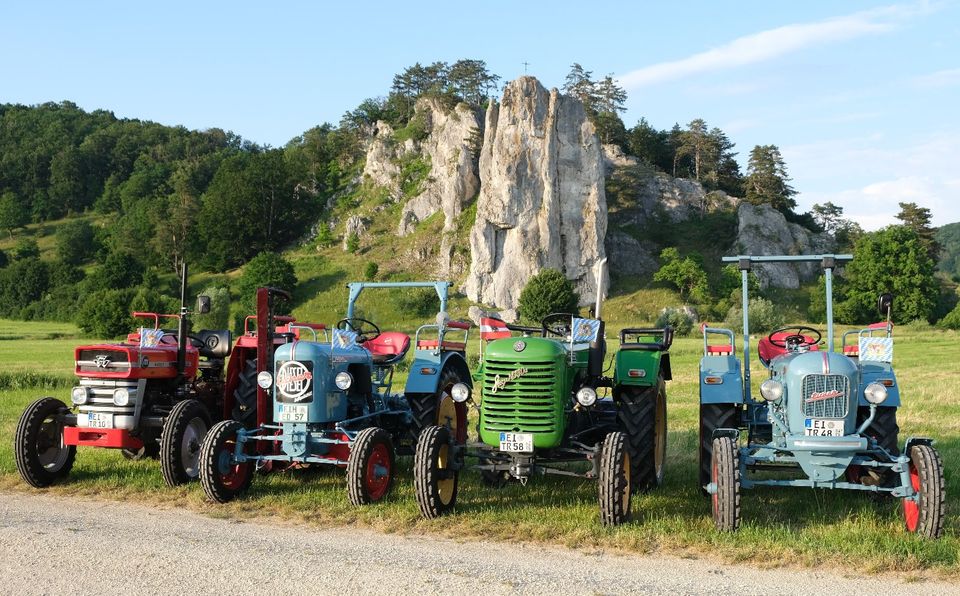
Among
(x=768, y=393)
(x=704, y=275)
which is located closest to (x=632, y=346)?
(x=768, y=393)

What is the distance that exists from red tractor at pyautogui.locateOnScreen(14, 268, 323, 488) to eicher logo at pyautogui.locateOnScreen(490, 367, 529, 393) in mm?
2478

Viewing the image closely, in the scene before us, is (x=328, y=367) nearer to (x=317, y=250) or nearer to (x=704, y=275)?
(x=704, y=275)

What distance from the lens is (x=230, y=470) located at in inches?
311

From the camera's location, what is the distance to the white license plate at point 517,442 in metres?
6.91

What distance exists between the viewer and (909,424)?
42.5 ft

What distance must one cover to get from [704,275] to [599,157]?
1291cm

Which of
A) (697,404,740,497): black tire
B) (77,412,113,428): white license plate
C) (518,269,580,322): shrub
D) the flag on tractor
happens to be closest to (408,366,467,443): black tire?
the flag on tractor

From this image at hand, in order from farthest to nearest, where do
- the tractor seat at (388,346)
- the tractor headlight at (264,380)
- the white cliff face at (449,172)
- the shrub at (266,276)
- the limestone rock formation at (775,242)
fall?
the white cliff face at (449,172)
the limestone rock formation at (775,242)
the shrub at (266,276)
the tractor seat at (388,346)
the tractor headlight at (264,380)

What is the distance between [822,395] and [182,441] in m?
5.96

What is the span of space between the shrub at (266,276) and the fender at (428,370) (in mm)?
59173

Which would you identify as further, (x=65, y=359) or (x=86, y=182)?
(x=86, y=182)

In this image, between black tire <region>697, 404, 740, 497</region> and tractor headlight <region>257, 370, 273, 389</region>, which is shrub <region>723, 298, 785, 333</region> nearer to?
black tire <region>697, 404, 740, 497</region>

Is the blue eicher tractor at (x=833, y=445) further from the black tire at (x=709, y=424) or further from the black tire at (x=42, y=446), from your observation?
the black tire at (x=42, y=446)

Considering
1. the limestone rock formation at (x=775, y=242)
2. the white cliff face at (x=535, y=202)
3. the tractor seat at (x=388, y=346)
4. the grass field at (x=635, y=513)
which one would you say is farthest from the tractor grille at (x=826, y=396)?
the limestone rock formation at (x=775, y=242)
